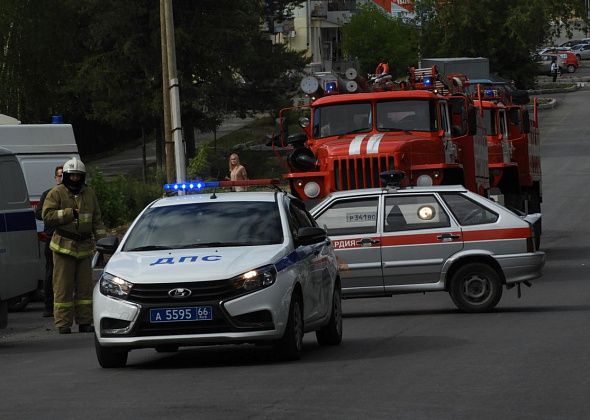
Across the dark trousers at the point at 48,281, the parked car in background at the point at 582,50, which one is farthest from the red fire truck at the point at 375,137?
the parked car in background at the point at 582,50

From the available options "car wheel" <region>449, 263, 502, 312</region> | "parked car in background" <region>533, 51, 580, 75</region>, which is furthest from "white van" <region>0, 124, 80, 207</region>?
"parked car in background" <region>533, 51, 580, 75</region>

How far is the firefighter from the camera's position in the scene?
17.5m

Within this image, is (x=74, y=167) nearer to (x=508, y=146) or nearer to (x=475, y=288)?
(x=475, y=288)

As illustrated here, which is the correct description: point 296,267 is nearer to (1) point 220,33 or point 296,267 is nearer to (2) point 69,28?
(1) point 220,33

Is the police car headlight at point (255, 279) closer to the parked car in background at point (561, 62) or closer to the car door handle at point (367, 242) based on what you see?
the car door handle at point (367, 242)

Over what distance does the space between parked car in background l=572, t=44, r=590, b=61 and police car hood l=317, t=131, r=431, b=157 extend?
9048cm

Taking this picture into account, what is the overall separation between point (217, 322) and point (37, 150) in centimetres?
1175

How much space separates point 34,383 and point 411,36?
74318mm

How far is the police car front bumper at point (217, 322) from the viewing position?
1274 centimetres

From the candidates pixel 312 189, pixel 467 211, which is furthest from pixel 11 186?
pixel 312 189

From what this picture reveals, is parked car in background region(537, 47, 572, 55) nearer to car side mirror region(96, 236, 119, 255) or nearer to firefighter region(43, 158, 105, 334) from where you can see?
firefighter region(43, 158, 105, 334)

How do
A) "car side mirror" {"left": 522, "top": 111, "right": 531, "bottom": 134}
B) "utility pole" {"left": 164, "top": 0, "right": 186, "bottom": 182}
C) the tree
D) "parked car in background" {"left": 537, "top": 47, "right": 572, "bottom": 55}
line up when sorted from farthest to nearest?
"parked car in background" {"left": 537, "top": 47, "right": 572, "bottom": 55}
the tree
"car side mirror" {"left": 522, "top": 111, "right": 531, "bottom": 134}
"utility pole" {"left": 164, "top": 0, "right": 186, "bottom": 182}

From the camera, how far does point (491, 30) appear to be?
83750 millimetres

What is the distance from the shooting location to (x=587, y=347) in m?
14.0
